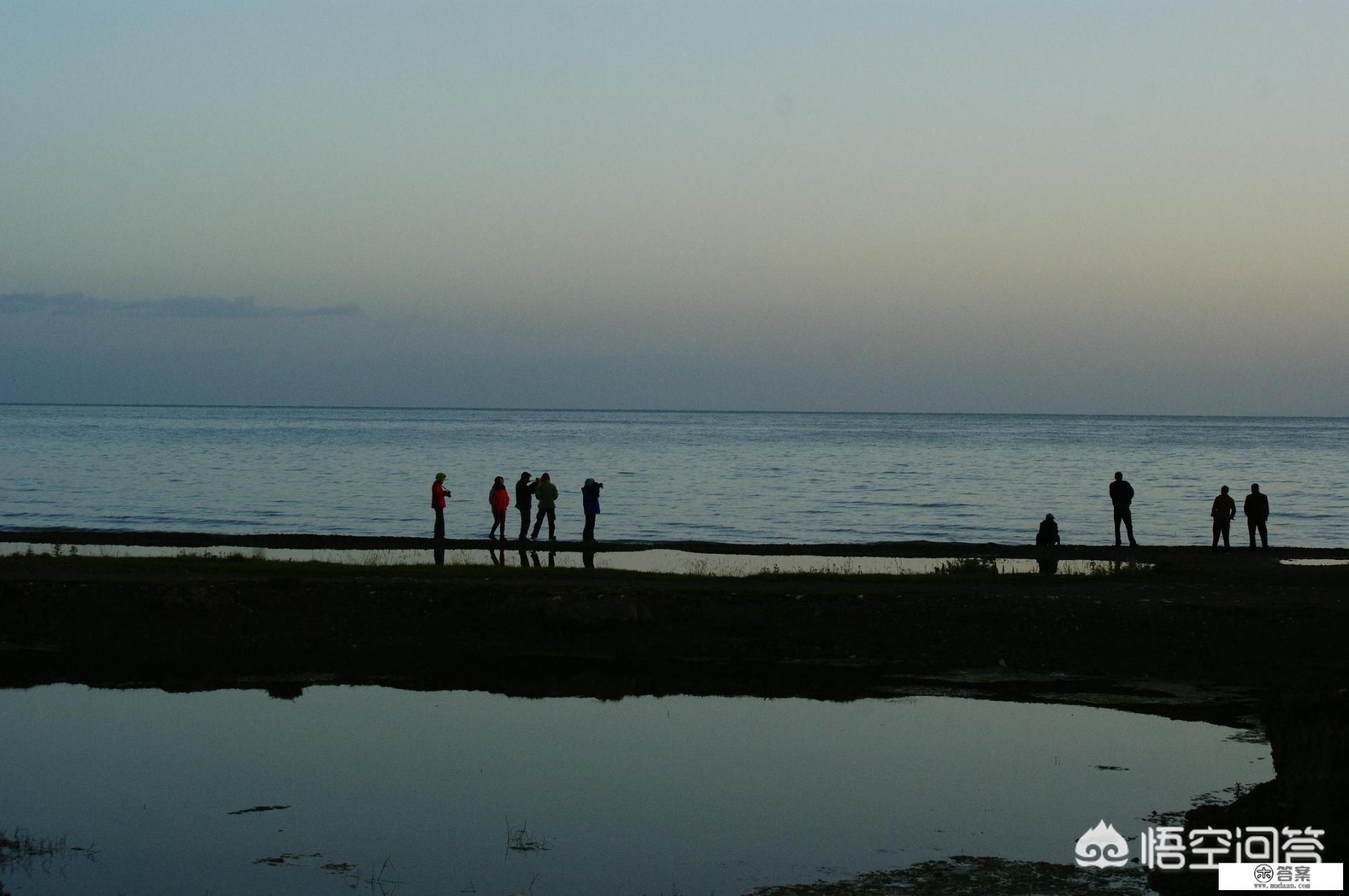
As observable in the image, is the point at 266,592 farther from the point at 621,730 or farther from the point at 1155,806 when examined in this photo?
the point at 1155,806

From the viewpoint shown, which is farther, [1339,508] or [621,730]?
[1339,508]

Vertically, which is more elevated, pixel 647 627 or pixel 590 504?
pixel 590 504

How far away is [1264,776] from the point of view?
13.7 m

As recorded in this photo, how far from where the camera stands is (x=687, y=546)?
3931 cm

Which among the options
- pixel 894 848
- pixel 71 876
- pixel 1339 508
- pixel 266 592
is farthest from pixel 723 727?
pixel 1339 508

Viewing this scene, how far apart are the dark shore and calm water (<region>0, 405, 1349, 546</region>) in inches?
760

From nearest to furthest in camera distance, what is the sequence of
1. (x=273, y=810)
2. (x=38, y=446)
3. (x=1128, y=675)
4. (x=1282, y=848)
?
(x=1282, y=848) → (x=273, y=810) → (x=1128, y=675) → (x=38, y=446)

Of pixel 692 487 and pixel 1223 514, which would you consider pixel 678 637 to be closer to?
pixel 1223 514

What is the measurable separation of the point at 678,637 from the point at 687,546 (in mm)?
18066

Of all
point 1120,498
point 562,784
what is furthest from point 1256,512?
point 562,784

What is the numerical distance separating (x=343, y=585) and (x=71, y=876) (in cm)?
1239

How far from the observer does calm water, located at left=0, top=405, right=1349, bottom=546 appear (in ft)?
157

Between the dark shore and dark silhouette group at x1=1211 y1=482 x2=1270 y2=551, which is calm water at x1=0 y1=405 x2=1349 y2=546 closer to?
dark silhouette group at x1=1211 y1=482 x2=1270 y2=551

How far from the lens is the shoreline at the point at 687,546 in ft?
111
